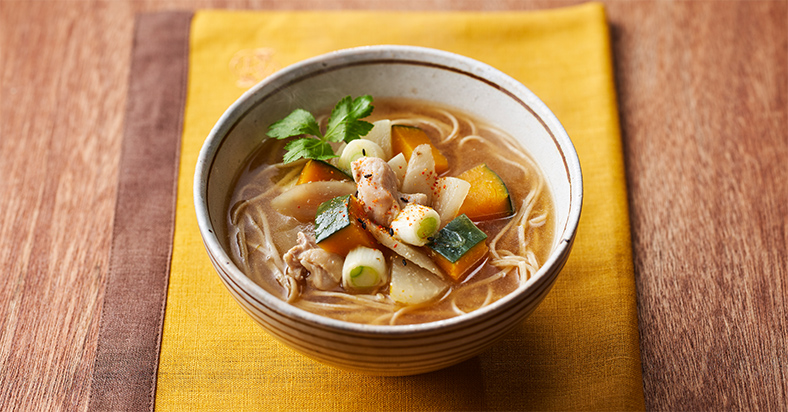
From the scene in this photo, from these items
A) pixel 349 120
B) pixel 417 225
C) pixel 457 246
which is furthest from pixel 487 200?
pixel 349 120

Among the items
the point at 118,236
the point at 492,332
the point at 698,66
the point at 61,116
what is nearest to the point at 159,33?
the point at 61,116

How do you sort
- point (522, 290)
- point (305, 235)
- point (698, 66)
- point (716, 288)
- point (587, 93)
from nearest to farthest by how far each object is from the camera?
point (522, 290) < point (305, 235) < point (716, 288) < point (587, 93) < point (698, 66)

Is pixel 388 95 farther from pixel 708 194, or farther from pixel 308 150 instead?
pixel 708 194

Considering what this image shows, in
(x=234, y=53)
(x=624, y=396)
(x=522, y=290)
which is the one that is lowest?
(x=624, y=396)

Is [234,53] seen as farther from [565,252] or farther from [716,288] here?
[716,288]

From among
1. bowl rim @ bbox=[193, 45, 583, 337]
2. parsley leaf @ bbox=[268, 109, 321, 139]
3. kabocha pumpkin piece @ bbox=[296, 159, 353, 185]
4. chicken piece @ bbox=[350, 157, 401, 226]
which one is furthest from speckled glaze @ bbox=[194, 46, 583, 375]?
chicken piece @ bbox=[350, 157, 401, 226]
